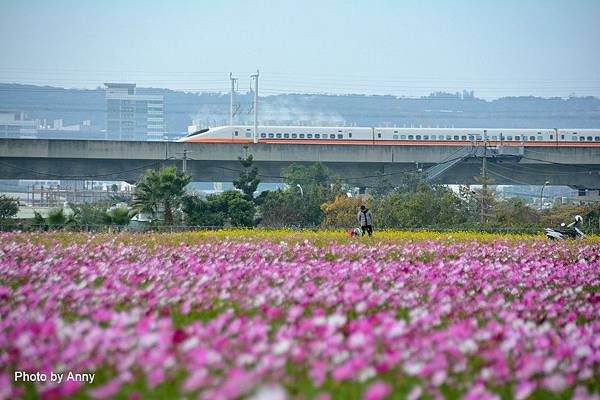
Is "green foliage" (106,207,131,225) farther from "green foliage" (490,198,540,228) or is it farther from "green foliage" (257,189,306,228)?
"green foliage" (490,198,540,228)

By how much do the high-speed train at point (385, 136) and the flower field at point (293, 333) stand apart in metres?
57.3

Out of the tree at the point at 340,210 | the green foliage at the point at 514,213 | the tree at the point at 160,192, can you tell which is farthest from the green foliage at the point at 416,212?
the tree at the point at 160,192

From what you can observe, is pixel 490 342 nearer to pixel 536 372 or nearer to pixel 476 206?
pixel 536 372

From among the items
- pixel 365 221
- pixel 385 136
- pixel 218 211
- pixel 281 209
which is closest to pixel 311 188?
pixel 281 209

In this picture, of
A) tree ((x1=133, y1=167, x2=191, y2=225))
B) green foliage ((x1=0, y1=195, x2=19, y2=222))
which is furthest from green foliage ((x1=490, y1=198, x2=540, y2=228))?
green foliage ((x1=0, y1=195, x2=19, y2=222))

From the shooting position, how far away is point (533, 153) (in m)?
59.0

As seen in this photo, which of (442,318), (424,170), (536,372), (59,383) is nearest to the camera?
(59,383)

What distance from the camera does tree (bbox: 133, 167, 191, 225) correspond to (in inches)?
1414

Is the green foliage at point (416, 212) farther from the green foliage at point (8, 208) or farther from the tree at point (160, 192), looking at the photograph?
the green foliage at point (8, 208)

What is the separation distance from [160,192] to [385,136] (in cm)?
3537

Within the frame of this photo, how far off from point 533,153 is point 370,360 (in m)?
54.7

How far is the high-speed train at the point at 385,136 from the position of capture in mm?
68250

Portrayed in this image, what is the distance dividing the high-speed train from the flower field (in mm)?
57309

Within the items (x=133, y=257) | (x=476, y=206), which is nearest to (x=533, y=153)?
(x=476, y=206)
